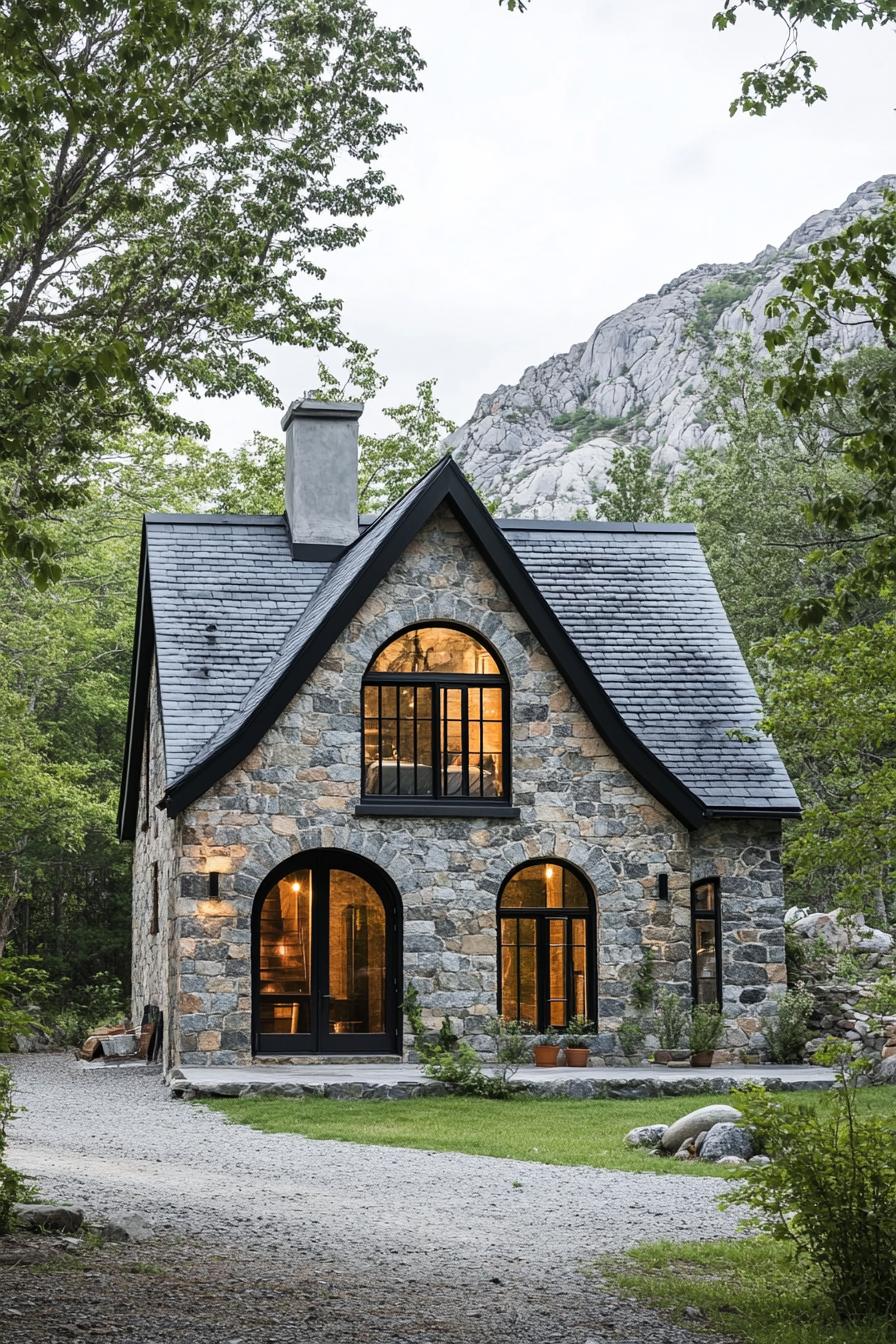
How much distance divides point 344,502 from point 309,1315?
51.1ft

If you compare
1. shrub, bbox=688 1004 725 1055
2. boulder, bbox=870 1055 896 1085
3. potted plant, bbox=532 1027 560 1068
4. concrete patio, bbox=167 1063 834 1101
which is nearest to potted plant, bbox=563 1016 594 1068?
potted plant, bbox=532 1027 560 1068

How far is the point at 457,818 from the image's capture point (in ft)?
58.7

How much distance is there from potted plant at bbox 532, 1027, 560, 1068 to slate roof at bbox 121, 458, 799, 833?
3.04m

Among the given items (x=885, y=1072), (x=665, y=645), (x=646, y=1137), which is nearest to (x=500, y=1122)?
(x=646, y=1137)

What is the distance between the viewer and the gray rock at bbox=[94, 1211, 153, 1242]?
23.9 ft

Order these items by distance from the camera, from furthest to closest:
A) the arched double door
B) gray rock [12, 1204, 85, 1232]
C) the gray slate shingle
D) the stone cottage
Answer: the gray slate shingle < the arched double door < the stone cottage < gray rock [12, 1204, 85, 1232]

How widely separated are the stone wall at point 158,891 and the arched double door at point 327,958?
1.07 metres

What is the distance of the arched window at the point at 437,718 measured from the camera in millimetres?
18094

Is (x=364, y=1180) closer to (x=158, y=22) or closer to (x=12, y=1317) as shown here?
(x=12, y=1317)

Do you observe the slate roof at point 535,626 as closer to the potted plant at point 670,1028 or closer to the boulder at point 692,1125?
the potted plant at point 670,1028

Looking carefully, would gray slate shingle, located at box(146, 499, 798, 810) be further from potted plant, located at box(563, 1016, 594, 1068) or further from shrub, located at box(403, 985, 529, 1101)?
shrub, located at box(403, 985, 529, 1101)

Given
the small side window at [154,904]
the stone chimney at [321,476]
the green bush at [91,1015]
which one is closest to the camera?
the small side window at [154,904]

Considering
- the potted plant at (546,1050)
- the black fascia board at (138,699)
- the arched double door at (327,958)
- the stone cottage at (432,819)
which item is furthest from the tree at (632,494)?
the potted plant at (546,1050)

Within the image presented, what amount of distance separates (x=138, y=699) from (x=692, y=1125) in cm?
1353
